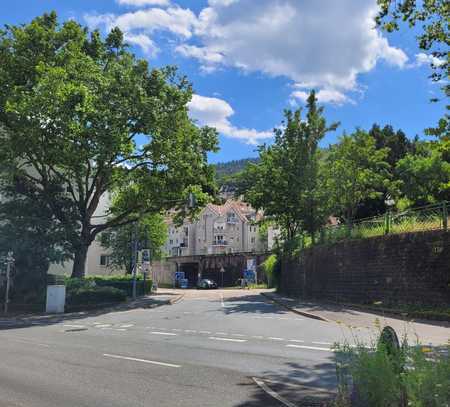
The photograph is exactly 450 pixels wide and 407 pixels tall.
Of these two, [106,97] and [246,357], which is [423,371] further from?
[106,97]

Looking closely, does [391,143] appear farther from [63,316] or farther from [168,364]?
[168,364]

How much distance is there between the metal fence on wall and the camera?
18906mm

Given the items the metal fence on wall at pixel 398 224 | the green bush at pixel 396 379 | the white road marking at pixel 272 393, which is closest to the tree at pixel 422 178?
the metal fence on wall at pixel 398 224

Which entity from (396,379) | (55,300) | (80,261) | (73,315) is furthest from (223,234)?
(396,379)

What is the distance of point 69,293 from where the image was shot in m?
28.4

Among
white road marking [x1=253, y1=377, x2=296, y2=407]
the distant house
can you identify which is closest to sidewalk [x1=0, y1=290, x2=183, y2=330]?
white road marking [x1=253, y1=377, x2=296, y2=407]

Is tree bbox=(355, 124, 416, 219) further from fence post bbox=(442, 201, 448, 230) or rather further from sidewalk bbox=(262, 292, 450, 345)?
fence post bbox=(442, 201, 448, 230)

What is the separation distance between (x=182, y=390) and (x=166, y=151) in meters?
23.1

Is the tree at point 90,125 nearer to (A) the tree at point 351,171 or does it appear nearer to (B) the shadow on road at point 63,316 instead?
(B) the shadow on road at point 63,316

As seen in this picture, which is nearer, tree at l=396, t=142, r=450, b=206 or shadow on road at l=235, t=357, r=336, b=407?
shadow on road at l=235, t=357, r=336, b=407

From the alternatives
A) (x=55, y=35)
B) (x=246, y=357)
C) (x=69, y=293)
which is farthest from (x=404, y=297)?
(x=55, y=35)

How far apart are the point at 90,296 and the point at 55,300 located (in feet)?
8.59

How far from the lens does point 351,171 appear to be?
2839 centimetres

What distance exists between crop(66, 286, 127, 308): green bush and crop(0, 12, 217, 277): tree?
3.28 metres
